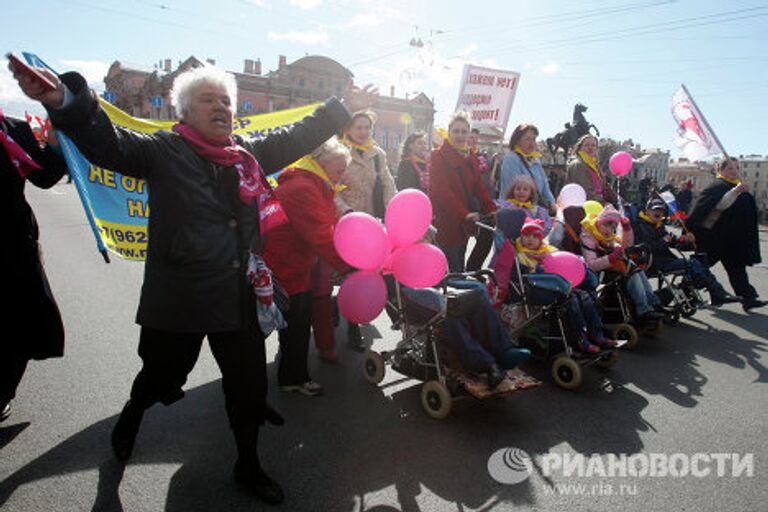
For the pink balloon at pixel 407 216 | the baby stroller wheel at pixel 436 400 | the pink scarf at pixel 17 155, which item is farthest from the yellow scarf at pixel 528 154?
the pink scarf at pixel 17 155

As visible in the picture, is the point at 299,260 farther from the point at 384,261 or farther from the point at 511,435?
the point at 511,435

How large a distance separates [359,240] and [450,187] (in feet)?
7.52

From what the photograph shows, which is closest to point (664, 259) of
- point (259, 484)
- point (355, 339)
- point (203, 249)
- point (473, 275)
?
point (473, 275)

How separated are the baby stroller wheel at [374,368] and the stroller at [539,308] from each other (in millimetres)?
1130

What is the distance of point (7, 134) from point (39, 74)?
4.87ft

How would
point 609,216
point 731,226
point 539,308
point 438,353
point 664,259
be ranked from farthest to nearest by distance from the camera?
point 731,226, point 664,259, point 609,216, point 539,308, point 438,353

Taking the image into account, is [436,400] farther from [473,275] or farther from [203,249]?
[203,249]

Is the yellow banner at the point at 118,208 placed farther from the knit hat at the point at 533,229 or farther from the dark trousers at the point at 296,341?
the knit hat at the point at 533,229

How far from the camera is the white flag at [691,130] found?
6.02 m

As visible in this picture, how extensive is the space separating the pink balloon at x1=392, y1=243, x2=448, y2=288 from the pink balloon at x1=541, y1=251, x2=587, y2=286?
4.51 ft

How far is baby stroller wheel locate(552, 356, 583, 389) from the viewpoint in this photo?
145 inches

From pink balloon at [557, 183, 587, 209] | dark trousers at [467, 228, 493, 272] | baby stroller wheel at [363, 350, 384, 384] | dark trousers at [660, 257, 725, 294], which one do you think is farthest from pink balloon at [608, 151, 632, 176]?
baby stroller wheel at [363, 350, 384, 384]

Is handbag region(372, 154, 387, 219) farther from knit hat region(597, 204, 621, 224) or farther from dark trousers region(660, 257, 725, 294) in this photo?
dark trousers region(660, 257, 725, 294)

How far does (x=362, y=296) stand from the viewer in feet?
9.83
